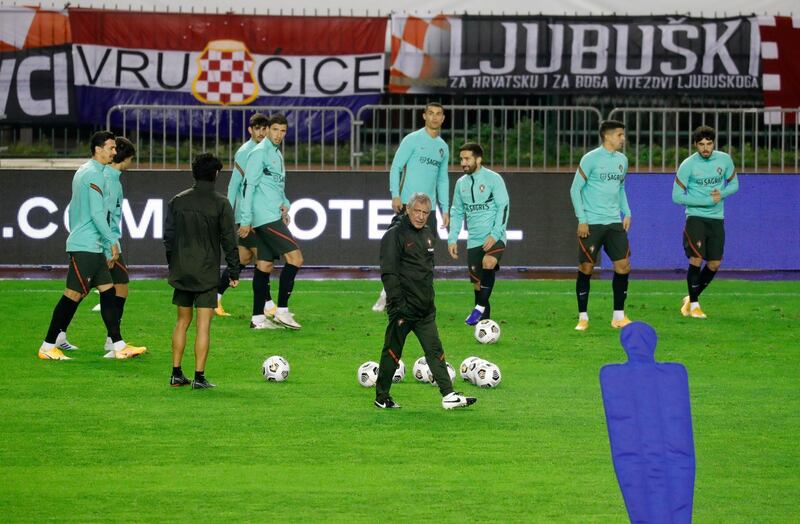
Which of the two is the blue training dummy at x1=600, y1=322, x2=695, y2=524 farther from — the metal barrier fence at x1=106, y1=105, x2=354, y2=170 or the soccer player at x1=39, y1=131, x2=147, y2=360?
the metal barrier fence at x1=106, y1=105, x2=354, y2=170

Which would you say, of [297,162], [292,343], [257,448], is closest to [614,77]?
[297,162]

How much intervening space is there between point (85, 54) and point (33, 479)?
16234 mm

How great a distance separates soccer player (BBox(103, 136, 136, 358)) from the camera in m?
13.0

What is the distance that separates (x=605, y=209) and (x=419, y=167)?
209 centimetres

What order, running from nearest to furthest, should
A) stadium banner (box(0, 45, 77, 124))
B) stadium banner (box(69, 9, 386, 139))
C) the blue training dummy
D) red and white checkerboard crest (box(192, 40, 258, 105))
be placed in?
the blue training dummy, stadium banner (box(0, 45, 77, 124)), red and white checkerboard crest (box(192, 40, 258, 105)), stadium banner (box(69, 9, 386, 139))

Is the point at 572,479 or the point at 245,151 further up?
the point at 245,151

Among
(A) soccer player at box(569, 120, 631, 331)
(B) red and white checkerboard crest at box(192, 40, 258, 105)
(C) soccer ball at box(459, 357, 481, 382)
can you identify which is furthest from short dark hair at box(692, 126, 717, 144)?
(B) red and white checkerboard crest at box(192, 40, 258, 105)

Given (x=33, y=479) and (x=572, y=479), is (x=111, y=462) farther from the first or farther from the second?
(x=572, y=479)

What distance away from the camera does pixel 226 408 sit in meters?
10.5

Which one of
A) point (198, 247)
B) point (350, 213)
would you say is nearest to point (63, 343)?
point (198, 247)

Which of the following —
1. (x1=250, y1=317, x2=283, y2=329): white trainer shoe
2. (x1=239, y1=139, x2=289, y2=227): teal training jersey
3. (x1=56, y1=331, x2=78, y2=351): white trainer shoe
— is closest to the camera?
(x1=56, y1=331, x2=78, y2=351): white trainer shoe

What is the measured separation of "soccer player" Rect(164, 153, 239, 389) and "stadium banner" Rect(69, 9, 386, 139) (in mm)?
12210

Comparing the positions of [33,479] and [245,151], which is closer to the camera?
[33,479]

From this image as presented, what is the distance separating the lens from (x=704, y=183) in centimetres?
1628
